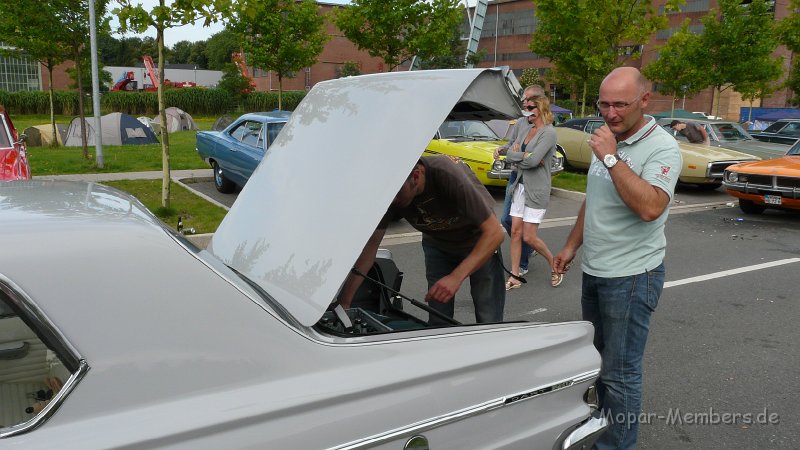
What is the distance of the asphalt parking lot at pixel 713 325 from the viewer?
3598mm

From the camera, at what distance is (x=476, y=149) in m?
11.4

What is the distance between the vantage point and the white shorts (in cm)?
592

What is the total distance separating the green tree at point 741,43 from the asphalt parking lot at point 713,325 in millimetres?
18952

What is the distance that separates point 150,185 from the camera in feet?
36.5

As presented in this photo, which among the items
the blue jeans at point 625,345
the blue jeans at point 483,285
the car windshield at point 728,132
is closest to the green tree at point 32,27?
the blue jeans at point 483,285

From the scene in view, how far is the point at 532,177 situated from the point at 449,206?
282 cm

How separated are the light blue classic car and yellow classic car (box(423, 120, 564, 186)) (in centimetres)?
267

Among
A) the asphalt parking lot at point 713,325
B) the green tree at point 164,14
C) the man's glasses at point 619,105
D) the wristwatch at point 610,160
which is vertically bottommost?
the asphalt parking lot at point 713,325

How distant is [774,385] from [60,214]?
167 inches

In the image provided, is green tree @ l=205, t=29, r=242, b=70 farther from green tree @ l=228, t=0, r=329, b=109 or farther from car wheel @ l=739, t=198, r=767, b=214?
car wheel @ l=739, t=198, r=767, b=214

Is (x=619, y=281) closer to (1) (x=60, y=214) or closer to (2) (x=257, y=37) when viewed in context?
(1) (x=60, y=214)

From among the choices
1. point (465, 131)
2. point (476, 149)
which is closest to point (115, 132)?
point (465, 131)

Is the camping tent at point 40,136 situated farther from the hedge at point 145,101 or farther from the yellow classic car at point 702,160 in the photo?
the hedge at point 145,101

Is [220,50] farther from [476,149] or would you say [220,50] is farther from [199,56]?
[476,149]
